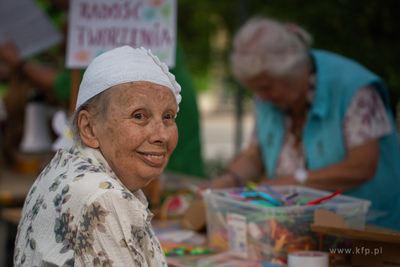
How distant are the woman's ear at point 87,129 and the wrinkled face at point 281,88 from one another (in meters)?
1.70

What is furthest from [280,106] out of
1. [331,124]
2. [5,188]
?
[5,188]

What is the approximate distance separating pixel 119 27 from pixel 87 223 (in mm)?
1792

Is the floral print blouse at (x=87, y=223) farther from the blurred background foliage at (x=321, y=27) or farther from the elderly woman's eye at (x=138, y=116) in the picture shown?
the blurred background foliage at (x=321, y=27)

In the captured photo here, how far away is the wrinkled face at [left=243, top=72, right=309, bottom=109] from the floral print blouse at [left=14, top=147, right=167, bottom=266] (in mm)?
1748

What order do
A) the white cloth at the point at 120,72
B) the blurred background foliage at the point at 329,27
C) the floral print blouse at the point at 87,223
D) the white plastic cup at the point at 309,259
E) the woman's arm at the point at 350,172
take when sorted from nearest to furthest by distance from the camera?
the floral print blouse at the point at 87,223 → the white cloth at the point at 120,72 → the white plastic cup at the point at 309,259 → the woman's arm at the point at 350,172 → the blurred background foliage at the point at 329,27

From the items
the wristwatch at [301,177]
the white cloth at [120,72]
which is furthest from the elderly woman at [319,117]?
the white cloth at [120,72]

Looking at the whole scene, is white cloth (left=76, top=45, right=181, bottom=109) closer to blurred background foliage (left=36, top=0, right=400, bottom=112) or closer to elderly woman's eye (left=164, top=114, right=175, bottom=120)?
elderly woman's eye (left=164, top=114, right=175, bottom=120)

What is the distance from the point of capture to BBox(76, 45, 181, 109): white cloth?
139 centimetres

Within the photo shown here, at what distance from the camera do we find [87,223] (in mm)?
1248

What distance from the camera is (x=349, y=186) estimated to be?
2.86m

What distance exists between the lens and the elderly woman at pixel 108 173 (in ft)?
4.13

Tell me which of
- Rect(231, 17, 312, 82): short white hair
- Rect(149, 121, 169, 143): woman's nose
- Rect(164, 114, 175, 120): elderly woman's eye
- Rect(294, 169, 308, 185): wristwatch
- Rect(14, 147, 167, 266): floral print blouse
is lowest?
Rect(294, 169, 308, 185): wristwatch

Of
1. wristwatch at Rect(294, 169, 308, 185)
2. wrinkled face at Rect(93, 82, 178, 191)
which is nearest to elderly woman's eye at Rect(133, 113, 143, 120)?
wrinkled face at Rect(93, 82, 178, 191)
